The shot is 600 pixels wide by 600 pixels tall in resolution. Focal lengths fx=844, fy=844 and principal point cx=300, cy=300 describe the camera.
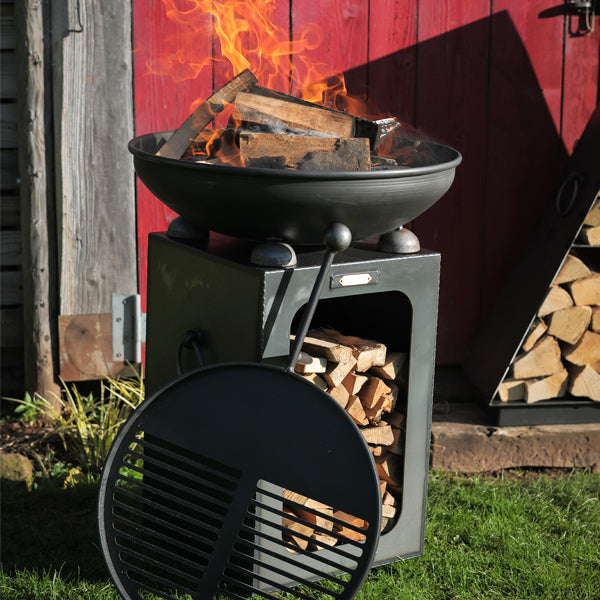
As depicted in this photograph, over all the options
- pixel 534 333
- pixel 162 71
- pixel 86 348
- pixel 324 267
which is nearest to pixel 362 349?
pixel 324 267

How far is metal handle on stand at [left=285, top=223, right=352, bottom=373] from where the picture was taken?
206cm

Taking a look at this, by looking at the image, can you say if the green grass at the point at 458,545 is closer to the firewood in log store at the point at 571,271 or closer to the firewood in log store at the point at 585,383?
the firewood in log store at the point at 585,383

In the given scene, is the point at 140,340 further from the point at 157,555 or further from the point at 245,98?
the point at 245,98

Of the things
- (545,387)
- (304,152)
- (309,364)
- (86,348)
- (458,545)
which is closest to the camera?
(304,152)

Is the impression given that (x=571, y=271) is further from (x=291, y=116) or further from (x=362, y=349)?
(x=291, y=116)

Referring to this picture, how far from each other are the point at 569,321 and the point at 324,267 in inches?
57.7

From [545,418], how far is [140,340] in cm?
162

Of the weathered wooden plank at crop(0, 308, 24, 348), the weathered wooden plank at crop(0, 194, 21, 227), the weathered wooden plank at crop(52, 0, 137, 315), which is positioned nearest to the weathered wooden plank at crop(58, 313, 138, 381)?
the weathered wooden plank at crop(52, 0, 137, 315)

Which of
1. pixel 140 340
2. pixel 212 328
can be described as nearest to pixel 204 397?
pixel 212 328

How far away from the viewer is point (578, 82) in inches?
138

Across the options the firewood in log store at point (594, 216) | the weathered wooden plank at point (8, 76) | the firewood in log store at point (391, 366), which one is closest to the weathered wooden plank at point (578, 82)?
the firewood in log store at point (594, 216)

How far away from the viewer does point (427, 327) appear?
241cm

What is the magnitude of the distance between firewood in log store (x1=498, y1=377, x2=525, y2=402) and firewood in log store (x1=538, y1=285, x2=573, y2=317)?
0.91 feet

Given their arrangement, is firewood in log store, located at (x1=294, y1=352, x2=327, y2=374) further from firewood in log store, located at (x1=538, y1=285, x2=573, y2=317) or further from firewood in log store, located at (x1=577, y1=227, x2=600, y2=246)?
firewood in log store, located at (x1=577, y1=227, x2=600, y2=246)
